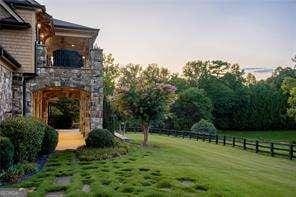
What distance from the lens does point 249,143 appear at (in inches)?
1086

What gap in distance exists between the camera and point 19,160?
13789 mm

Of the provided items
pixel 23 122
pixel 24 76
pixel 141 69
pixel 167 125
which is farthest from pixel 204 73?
pixel 23 122

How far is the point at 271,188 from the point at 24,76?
38.0 feet

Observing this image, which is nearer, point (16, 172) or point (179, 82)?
point (16, 172)

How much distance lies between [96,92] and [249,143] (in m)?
11.3

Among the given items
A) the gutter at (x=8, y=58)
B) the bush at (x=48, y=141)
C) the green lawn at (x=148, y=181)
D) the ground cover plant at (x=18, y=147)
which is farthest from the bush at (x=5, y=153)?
the bush at (x=48, y=141)

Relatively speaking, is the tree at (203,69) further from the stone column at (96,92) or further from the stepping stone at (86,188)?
the stepping stone at (86,188)

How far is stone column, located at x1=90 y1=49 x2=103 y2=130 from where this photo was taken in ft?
67.9

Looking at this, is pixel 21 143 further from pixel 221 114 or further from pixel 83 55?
pixel 221 114

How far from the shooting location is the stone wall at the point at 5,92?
1559 cm

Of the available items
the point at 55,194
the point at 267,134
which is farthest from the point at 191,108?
the point at 55,194

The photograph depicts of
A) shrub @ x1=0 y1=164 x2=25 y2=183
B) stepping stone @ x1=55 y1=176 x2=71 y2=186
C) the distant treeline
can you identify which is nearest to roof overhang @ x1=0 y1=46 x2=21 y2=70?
shrub @ x1=0 y1=164 x2=25 y2=183

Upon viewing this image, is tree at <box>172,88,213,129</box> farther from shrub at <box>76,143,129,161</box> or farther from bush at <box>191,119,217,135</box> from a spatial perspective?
shrub at <box>76,143,129,161</box>

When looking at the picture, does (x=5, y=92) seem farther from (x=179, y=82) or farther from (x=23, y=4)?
(x=179, y=82)
